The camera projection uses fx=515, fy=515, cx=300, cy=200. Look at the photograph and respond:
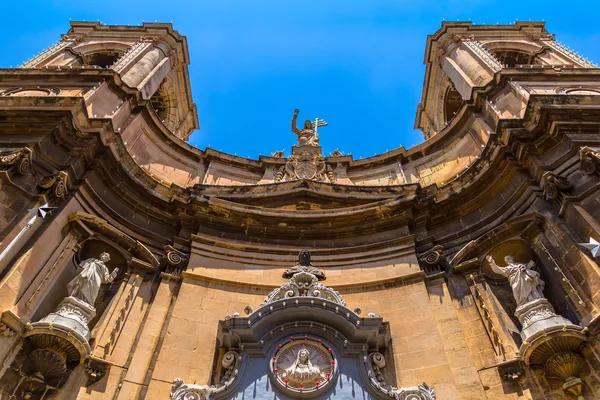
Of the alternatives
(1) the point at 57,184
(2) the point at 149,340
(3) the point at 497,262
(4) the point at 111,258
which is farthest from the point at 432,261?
(1) the point at 57,184

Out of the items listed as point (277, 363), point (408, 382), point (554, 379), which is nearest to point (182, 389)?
point (277, 363)

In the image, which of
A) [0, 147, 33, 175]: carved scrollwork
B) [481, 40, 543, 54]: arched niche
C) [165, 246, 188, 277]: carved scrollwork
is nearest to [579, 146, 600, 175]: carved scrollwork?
[165, 246, 188, 277]: carved scrollwork

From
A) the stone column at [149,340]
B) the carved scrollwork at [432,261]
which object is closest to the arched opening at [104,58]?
the stone column at [149,340]

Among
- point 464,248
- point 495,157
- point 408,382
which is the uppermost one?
point 495,157

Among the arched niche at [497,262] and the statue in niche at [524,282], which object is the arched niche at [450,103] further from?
the statue in niche at [524,282]

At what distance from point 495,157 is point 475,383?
694cm

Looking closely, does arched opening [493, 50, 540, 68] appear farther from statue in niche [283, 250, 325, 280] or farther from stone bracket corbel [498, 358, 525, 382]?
stone bracket corbel [498, 358, 525, 382]

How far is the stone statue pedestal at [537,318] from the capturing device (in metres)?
10.3

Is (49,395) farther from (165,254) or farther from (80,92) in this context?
(80,92)

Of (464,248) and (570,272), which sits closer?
(570,272)

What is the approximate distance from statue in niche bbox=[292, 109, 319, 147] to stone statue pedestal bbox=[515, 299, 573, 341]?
1179 centimetres

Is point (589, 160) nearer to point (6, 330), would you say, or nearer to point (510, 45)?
point (6, 330)

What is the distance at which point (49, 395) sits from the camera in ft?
32.8

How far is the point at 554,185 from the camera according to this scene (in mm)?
12570
